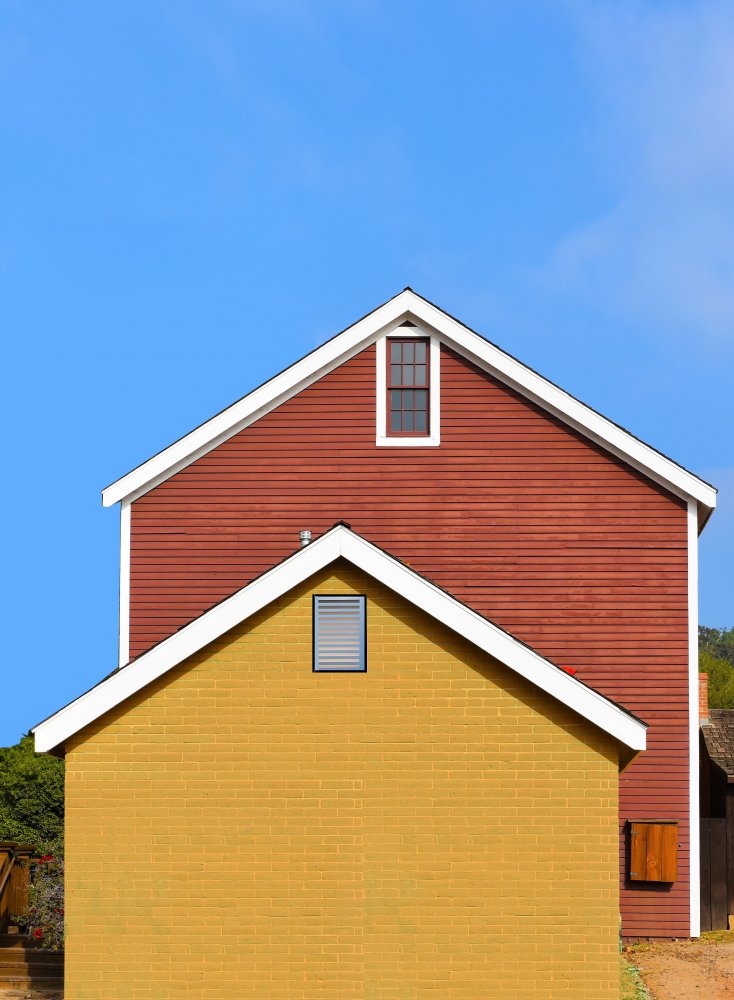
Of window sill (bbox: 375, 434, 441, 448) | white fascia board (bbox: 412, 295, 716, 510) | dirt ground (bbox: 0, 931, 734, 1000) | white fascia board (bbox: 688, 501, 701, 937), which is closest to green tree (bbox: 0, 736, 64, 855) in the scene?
dirt ground (bbox: 0, 931, 734, 1000)

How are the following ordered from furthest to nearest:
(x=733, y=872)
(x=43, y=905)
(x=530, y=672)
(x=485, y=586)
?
1. (x=733, y=872)
2. (x=485, y=586)
3. (x=43, y=905)
4. (x=530, y=672)

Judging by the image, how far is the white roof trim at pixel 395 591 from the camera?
14.7 meters

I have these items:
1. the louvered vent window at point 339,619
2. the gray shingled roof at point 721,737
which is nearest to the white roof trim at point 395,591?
the louvered vent window at point 339,619

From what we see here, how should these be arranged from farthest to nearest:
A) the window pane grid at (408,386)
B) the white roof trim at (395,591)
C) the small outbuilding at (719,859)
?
the small outbuilding at (719,859), the window pane grid at (408,386), the white roof trim at (395,591)

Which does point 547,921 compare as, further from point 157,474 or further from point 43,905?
point 157,474

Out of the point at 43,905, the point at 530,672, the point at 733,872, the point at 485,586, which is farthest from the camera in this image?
the point at 733,872

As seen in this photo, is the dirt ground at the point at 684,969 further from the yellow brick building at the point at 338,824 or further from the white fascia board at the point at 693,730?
the yellow brick building at the point at 338,824

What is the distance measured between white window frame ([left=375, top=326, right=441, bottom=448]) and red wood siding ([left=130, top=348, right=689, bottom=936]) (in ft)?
0.38

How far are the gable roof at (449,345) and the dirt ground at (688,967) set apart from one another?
24.2ft

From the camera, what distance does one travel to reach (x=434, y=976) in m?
15.0

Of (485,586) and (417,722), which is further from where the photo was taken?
(485,586)

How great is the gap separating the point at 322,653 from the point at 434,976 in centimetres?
395


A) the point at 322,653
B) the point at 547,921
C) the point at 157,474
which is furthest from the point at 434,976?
the point at 157,474

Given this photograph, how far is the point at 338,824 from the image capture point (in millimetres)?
15141
